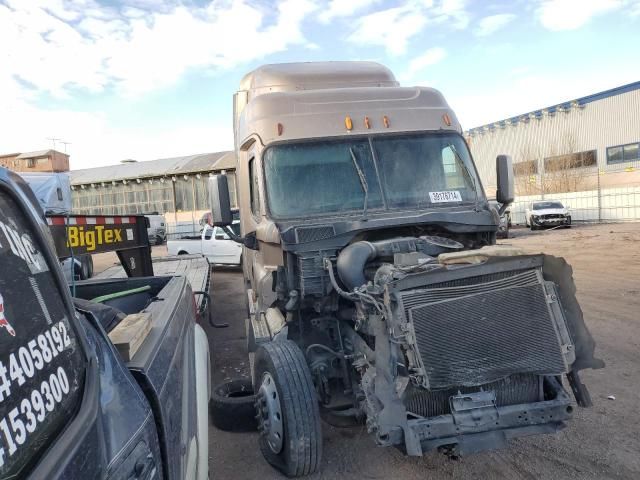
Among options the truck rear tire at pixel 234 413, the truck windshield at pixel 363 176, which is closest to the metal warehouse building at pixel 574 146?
the truck windshield at pixel 363 176

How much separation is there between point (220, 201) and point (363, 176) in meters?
1.57

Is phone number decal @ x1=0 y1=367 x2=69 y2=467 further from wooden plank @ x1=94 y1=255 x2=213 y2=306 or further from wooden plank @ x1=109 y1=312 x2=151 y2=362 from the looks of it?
wooden plank @ x1=94 y1=255 x2=213 y2=306

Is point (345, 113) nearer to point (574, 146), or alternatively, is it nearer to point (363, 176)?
point (363, 176)

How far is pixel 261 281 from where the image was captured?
15.2 ft

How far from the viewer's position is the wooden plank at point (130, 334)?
69.7 inches

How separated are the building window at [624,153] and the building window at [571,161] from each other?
0.96m

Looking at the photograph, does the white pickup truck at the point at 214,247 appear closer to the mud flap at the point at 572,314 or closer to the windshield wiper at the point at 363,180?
the windshield wiper at the point at 363,180

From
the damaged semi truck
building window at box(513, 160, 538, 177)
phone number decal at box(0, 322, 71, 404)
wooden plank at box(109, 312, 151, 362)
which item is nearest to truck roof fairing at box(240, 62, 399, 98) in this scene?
the damaged semi truck

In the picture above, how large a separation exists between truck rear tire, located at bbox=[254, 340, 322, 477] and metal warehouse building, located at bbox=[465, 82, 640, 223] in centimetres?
2920

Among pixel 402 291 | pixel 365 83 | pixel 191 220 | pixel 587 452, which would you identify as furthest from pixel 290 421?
pixel 191 220

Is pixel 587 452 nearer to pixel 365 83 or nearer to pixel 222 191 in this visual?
pixel 222 191

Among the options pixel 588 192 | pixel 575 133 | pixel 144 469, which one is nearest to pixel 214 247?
pixel 144 469

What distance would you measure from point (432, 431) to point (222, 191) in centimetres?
330

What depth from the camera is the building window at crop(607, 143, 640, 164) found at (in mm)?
34531
